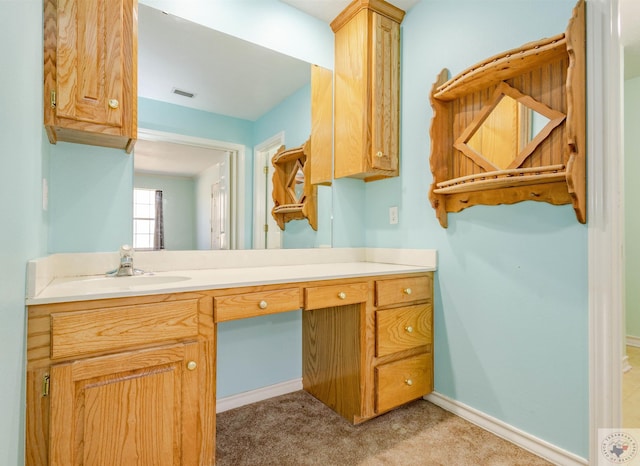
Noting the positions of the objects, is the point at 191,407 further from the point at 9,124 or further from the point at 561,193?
the point at 561,193

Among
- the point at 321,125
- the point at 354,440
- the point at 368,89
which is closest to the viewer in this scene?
the point at 354,440

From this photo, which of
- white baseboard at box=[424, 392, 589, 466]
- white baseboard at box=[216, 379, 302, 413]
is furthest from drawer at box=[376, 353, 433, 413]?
white baseboard at box=[216, 379, 302, 413]

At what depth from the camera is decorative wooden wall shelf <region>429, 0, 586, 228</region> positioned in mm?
1321

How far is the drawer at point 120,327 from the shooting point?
99cm

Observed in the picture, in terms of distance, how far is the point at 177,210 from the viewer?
5.64 ft

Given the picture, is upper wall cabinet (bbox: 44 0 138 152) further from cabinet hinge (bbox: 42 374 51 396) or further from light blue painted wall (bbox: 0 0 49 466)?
cabinet hinge (bbox: 42 374 51 396)

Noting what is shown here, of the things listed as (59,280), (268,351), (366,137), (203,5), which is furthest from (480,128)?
(59,280)

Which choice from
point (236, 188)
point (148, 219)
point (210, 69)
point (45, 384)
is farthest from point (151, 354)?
point (210, 69)

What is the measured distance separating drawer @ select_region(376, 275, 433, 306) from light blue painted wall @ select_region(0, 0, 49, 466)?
1.35 m

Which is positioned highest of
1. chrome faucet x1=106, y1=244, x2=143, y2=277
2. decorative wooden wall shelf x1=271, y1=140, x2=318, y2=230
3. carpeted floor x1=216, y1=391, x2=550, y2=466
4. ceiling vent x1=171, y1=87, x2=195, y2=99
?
ceiling vent x1=171, y1=87, x2=195, y2=99

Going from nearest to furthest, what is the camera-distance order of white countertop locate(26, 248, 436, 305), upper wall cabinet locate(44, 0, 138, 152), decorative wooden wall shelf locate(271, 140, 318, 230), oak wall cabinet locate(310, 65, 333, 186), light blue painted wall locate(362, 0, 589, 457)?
white countertop locate(26, 248, 436, 305)
upper wall cabinet locate(44, 0, 138, 152)
light blue painted wall locate(362, 0, 589, 457)
decorative wooden wall shelf locate(271, 140, 318, 230)
oak wall cabinet locate(310, 65, 333, 186)

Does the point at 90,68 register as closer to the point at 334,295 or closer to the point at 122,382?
the point at 122,382

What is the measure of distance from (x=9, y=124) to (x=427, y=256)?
72.9 inches

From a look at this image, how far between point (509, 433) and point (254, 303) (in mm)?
1358
